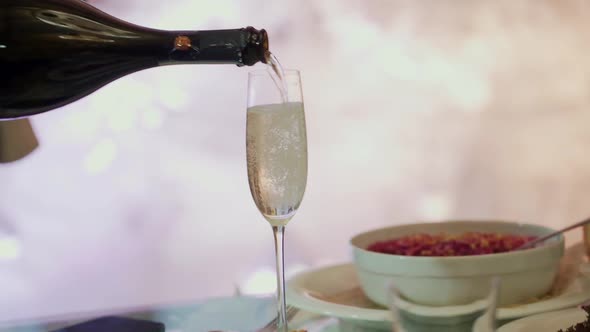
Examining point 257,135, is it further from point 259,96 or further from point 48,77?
point 48,77

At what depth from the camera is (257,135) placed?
33.0 inches

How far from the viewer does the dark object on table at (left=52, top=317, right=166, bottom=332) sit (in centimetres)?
94

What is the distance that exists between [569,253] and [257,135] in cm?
59

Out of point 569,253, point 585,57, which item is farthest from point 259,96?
point 585,57

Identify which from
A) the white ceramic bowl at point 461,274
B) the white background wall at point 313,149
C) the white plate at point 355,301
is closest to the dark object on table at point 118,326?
the white plate at point 355,301

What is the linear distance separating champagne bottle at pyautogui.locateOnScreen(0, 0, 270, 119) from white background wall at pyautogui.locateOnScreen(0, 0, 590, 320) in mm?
959

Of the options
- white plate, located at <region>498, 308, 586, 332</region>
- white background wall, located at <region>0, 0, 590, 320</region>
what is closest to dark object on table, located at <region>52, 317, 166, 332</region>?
white plate, located at <region>498, 308, 586, 332</region>

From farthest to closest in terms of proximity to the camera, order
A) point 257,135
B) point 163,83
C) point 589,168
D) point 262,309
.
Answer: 1. point 589,168
2. point 163,83
3. point 262,309
4. point 257,135

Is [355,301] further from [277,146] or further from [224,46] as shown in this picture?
[224,46]

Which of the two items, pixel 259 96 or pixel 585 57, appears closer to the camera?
pixel 259 96

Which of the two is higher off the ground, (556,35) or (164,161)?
(556,35)

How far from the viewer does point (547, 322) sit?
77cm

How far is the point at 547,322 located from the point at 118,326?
1.79 feet

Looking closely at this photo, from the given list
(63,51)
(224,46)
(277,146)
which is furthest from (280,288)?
(63,51)
